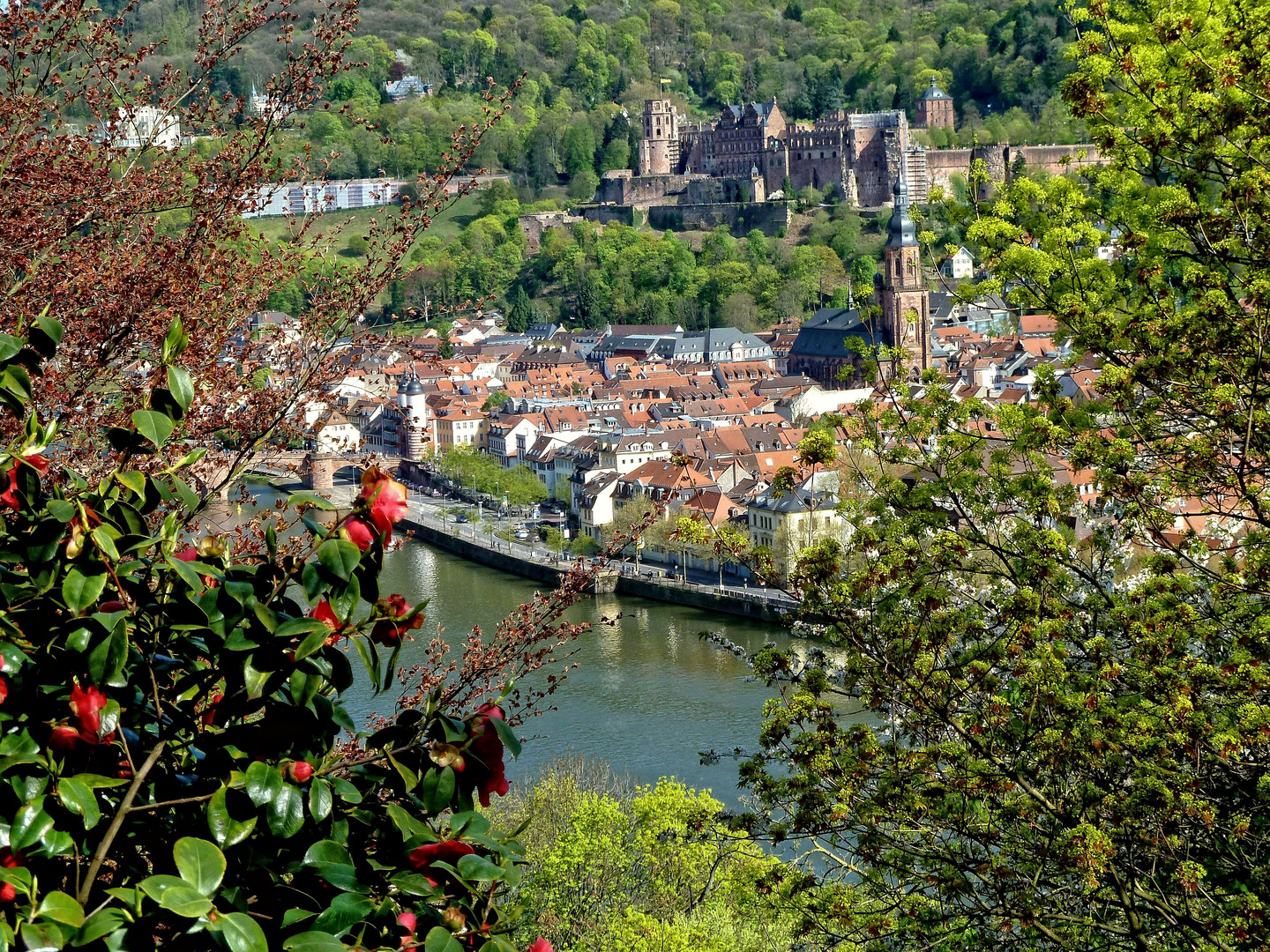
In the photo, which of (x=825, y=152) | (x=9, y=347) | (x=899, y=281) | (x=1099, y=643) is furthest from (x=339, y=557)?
(x=825, y=152)

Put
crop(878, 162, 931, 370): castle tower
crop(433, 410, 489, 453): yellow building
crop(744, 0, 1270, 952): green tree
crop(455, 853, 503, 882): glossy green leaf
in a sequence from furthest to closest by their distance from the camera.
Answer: crop(878, 162, 931, 370): castle tower < crop(433, 410, 489, 453): yellow building < crop(744, 0, 1270, 952): green tree < crop(455, 853, 503, 882): glossy green leaf

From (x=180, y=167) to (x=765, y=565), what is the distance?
1475 mm

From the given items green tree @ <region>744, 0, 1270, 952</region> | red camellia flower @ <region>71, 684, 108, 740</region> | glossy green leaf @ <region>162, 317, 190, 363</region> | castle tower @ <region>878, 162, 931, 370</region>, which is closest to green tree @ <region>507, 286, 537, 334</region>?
castle tower @ <region>878, 162, 931, 370</region>

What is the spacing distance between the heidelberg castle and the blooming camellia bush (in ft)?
150

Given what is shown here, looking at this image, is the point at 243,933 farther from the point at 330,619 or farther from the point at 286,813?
the point at 330,619

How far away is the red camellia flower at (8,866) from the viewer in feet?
4.34

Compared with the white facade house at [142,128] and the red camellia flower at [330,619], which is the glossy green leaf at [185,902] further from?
the white facade house at [142,128]

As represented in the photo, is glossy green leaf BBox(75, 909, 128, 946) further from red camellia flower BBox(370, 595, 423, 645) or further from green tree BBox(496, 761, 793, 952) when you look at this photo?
green tree BBox(496, 761, 793, 952)

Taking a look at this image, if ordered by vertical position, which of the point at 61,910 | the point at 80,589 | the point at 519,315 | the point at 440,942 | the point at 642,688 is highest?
the point at 80,589

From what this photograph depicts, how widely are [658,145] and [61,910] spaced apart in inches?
2283

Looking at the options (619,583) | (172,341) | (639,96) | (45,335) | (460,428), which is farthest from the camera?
(639,96)

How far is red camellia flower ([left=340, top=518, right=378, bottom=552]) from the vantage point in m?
1.49

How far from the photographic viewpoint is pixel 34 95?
9.62 feet

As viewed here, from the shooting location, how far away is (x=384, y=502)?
150 centimetres
